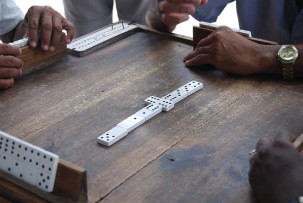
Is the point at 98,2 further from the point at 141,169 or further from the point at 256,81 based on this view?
the point at 141,169

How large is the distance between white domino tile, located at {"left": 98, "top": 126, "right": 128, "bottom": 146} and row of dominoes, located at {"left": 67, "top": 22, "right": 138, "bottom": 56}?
0.55 metres

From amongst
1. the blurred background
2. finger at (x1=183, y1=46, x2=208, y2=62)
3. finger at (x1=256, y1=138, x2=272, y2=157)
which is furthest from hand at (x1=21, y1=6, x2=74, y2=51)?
the blurred background

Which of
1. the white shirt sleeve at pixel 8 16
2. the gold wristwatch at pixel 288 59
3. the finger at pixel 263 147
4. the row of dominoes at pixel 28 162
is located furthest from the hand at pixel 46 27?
the finger at pixel 263 147

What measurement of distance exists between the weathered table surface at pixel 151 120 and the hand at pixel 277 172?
0.05 metres

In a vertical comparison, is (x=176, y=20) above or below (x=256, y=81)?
above

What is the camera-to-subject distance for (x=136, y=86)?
1.49 m

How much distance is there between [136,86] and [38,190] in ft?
1.88

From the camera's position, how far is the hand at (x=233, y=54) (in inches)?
59.4

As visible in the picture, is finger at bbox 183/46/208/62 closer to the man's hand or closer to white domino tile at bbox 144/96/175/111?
the man's hand

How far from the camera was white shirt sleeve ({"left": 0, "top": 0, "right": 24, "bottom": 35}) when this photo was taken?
1.98 m

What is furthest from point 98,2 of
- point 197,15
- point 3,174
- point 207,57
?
point 3,174

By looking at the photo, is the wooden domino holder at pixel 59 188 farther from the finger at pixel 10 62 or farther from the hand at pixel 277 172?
the finger at pixel 10 62

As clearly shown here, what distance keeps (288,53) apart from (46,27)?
83 centimetres

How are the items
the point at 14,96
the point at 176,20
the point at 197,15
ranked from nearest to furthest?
the point at 14,96 < the point at 176,20 < the point at 197,15
